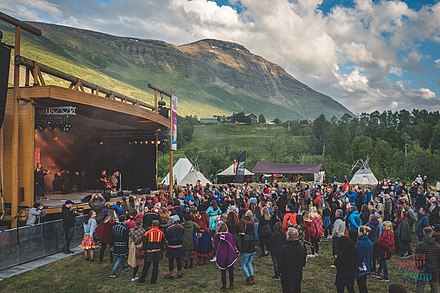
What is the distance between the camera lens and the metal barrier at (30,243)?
8219 millimetres

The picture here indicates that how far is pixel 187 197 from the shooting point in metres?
12.2

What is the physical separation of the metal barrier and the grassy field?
0.64m

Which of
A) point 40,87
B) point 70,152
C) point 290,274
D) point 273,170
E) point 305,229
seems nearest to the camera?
point 290,274

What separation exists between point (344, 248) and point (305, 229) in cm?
335

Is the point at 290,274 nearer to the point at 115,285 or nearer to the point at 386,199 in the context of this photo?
the point at 115,285

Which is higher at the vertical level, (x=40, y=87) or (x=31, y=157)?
(x=40, y=87)

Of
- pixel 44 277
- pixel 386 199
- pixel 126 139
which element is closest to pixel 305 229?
pixel 386 199

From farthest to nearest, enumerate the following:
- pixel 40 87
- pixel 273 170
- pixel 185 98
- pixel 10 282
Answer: pixel 185 98, pixel 273 170, pixel 40 87, pixel 10 282

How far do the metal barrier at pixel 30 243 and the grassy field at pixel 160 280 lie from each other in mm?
641

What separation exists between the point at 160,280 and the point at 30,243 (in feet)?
11.6

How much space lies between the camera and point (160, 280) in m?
7.76

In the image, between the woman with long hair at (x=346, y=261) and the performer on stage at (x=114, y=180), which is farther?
the performer on stage at (x=114, y=180)

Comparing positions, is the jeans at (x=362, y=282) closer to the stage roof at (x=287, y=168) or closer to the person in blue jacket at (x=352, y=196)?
the person in blue jacket at (x=352, y=196)

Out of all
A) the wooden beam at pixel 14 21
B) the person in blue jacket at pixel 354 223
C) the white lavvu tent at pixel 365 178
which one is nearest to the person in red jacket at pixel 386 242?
the person in blue jacket at pixel 354 223
